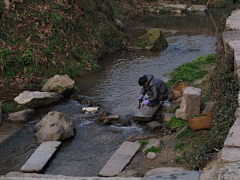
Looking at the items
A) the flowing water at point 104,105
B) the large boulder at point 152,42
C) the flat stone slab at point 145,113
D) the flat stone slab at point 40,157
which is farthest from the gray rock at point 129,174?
the large boulder at point 152,42

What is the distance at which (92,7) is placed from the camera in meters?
17.9

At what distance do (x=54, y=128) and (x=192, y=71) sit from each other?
6.69 m

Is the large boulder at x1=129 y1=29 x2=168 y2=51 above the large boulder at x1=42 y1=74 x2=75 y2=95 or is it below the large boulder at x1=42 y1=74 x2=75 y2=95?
above

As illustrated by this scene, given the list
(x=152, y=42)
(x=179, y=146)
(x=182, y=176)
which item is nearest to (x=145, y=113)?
(x=179, y=146)

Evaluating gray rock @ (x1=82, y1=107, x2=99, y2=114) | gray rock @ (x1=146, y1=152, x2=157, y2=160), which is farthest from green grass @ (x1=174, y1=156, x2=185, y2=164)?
gray rock @ (x1=82, y1=107, x2=99, y2=114)

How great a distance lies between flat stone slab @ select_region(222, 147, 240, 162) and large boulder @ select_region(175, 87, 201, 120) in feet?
12.5

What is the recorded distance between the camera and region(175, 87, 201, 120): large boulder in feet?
29.9

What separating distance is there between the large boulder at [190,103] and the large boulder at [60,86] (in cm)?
437

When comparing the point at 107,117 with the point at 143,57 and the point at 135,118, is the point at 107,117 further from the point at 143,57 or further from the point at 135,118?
the point at 143,57

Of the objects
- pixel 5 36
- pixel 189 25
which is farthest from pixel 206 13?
pixel 5 36

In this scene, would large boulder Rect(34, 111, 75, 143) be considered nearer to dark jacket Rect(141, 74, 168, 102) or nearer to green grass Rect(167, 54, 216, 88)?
dark jacket Rect(141, 74, 168, 102)

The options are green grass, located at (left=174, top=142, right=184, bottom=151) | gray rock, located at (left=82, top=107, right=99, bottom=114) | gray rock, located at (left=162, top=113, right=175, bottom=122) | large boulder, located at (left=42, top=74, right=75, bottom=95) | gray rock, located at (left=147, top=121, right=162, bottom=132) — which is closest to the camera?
green grass, located at (left=174, top=142, right=184, bottom=151)

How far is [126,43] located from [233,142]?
14466mm

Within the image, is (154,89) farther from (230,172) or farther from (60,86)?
(230,172)
